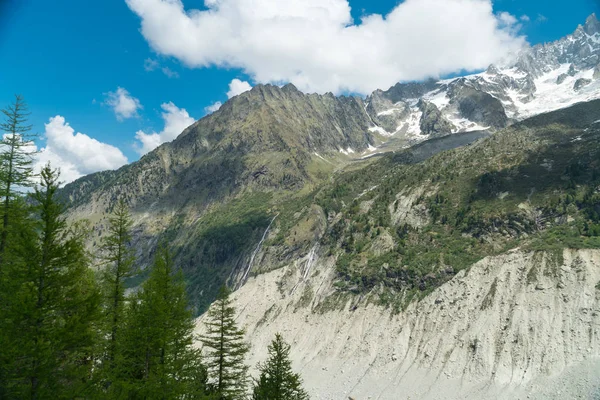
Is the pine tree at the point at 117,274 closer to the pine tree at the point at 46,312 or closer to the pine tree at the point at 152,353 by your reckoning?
the pine tree at the point at 152,353

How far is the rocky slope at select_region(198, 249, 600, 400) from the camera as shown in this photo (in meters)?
44.1

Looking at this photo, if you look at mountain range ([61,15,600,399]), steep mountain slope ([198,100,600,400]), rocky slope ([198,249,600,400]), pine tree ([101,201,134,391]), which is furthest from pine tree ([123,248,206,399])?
steep mountain slope ([198,100,600,400])

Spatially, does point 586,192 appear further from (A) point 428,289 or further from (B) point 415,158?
(B) point 415,158

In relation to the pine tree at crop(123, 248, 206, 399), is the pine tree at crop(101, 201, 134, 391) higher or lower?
higher

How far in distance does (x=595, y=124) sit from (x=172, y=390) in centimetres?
13827

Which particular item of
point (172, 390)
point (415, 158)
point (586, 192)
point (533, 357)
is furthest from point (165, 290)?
point (415, 158)

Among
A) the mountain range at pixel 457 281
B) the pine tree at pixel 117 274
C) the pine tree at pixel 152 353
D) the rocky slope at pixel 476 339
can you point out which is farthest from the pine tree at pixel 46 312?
the rocky slope at pixel 476 339

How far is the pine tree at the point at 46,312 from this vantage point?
1245 centimetres

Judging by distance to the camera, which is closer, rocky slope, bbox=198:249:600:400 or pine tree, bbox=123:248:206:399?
pine tree, bbox=123:248:206:399

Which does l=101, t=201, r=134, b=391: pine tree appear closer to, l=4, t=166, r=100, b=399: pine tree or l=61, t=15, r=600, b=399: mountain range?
l=4, t=166, r=100, b=399: pine tree

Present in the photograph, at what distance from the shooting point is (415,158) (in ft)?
601

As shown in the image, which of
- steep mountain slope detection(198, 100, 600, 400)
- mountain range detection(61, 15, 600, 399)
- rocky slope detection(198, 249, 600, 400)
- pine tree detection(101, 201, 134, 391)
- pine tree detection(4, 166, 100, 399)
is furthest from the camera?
mountain range detection(61, 15, 600, 399)

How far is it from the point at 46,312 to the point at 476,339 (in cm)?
5325

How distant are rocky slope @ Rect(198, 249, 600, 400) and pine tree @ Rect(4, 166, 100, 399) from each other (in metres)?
46.4
